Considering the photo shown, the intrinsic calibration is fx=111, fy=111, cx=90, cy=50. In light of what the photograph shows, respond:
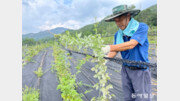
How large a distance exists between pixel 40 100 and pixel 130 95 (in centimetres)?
290

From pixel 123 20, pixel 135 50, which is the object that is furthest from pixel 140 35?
pixel 123 20

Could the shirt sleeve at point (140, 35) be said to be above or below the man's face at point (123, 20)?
below

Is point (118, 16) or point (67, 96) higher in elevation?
point (118, 16)

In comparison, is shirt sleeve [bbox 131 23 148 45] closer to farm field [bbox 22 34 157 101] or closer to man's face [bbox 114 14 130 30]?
man's face [bbox 114 14 130 30]

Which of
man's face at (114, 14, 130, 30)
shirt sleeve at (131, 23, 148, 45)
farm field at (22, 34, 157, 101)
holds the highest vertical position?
man's face at (114, 14, 130, 30)

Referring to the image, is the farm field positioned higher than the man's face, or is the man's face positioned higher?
the man's face

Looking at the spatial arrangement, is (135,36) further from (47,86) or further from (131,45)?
(47,86)

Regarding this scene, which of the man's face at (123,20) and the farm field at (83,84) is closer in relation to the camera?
the farm field at (83,84)

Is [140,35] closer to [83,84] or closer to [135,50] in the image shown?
[135,50]

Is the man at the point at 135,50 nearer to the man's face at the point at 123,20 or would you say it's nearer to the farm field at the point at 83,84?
the man's face at the point at 123,20

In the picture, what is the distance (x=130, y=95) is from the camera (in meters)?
2.01

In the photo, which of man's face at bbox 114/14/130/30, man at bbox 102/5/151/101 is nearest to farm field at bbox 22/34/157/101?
man at bbox 102/5/151/101

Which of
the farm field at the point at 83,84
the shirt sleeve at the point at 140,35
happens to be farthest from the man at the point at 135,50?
the farm field at the point at 83,84

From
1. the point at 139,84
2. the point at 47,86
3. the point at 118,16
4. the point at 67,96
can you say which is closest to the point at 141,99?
the point at 139,84
